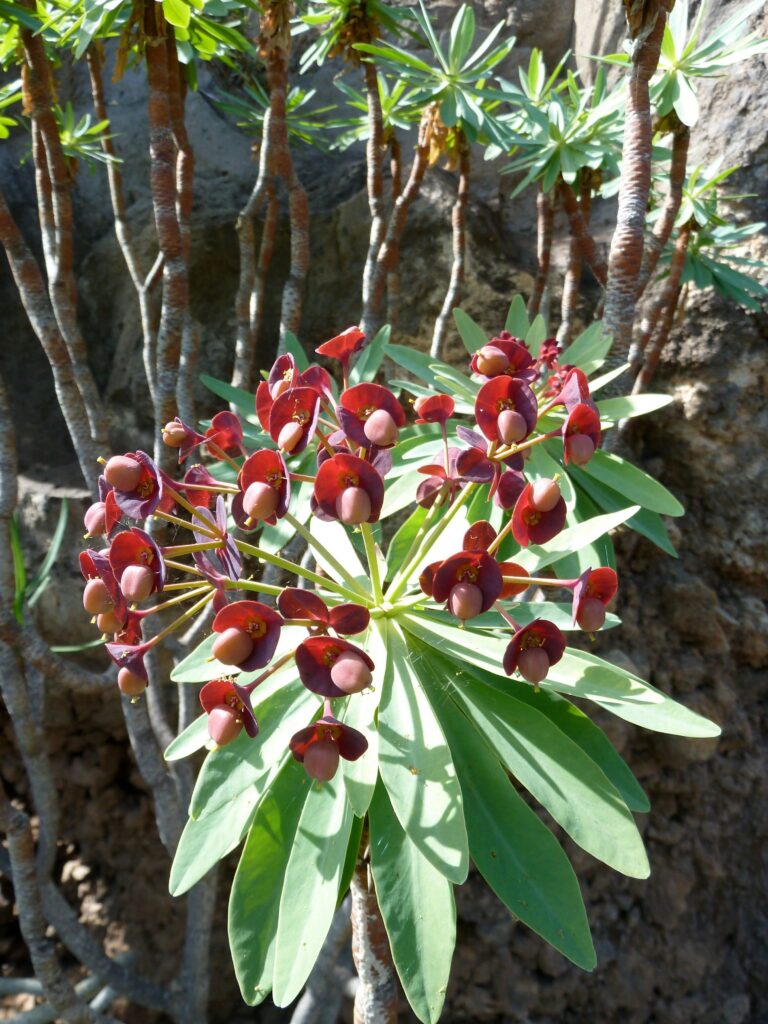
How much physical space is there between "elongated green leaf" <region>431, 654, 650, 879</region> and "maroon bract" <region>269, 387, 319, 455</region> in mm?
556

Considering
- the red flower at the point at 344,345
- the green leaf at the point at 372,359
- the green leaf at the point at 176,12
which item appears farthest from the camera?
the green leaf at the point at 372,359

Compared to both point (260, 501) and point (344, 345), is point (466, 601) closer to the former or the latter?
point (260, 501)

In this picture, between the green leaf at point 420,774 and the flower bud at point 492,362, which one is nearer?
the green leaf at point 420,774

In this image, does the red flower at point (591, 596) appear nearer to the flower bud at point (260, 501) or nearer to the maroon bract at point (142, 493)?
the flower bud at point (260, 501)

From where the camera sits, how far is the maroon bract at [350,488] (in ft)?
3.04

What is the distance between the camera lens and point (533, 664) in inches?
37.4

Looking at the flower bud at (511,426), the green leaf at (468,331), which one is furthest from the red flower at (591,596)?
the green leaf at (468,331)

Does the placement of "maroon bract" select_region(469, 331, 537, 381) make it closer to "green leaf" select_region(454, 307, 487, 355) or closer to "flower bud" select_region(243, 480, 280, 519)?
"flower bud" select_region(243, 480, 280, 519)

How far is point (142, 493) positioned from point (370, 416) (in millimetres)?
319

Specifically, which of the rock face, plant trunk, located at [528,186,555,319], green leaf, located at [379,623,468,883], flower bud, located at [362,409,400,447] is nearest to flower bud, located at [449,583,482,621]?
flower bud, located at [362,409,400,447]

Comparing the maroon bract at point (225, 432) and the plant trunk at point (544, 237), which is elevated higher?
the plant trunk at point (544, 237)

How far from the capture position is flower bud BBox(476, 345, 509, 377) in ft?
3.88

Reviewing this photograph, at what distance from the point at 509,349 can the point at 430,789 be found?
0.70 m

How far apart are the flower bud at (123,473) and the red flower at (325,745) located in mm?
Answer: 387
